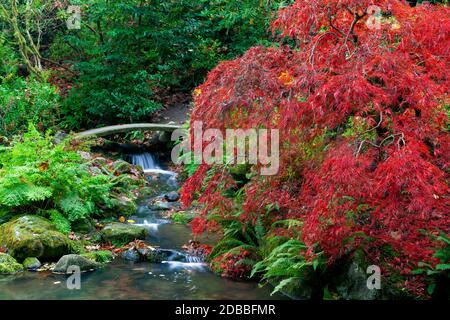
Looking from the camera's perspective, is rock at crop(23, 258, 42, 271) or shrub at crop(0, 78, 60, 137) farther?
shrub at crop(0, 78, 60, 137)

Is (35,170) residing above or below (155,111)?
below

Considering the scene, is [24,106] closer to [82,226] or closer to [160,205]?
[160,205]

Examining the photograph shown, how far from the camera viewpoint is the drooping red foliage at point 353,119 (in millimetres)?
5074

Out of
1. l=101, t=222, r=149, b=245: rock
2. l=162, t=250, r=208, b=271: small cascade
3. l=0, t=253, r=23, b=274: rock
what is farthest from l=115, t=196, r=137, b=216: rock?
l=0, t=253, r=23, b=274: rock

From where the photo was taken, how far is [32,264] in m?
7.43

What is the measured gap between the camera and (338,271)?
6.45 m

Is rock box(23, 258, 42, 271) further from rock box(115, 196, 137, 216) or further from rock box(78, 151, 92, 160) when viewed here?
rock box(78, 151, 92, 160)

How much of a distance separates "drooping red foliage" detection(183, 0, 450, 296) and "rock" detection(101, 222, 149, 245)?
2283 mm

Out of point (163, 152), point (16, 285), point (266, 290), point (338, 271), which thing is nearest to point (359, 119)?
point (338, 271)

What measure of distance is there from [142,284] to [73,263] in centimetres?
109

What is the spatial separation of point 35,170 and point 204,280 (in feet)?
11.4

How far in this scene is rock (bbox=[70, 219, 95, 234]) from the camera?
8.98 meters

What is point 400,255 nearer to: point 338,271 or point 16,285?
point 338,271

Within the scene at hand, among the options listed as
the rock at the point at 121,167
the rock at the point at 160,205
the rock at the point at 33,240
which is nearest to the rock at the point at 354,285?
the rock at the point at 33,240
